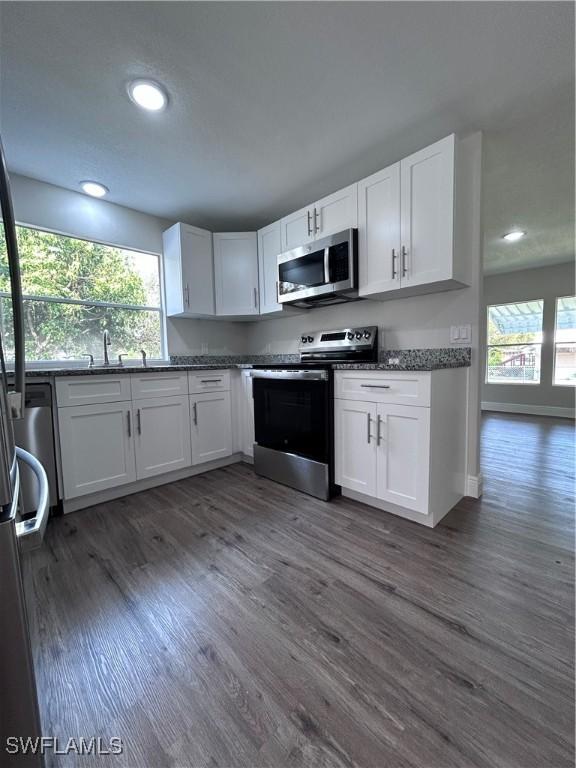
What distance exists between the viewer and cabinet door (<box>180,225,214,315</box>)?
9.86ft

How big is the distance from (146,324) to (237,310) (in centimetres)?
90

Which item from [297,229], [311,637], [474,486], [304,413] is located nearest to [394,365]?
[304,413]

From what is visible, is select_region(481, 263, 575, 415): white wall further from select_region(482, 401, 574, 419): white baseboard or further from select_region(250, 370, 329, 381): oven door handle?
select_region(250, 370, 329, 381): oven door handle

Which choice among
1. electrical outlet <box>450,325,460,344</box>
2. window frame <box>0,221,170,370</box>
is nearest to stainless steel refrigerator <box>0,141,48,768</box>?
window frame <box>0,221,170,370</box>

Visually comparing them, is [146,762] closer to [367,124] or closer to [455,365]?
[455,365]

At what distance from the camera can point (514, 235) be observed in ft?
12.7

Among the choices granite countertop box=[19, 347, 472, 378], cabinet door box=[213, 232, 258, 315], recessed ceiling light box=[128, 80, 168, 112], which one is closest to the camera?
recessed ceiling light box=[128, 80, 168, 112]

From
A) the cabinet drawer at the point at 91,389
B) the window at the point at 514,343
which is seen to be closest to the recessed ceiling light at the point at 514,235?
the window at the point at 514,343

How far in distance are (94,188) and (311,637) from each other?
3.32 metres

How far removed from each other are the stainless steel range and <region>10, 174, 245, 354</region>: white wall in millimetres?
1100

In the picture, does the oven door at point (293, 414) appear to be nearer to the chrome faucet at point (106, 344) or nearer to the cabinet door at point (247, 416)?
the cabinet door at point (247, 416)

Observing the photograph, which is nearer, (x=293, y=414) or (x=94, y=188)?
(x=293, y=414)

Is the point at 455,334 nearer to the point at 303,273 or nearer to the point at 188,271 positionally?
the point at 303,273

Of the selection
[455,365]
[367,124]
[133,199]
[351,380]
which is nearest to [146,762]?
[351,380]
